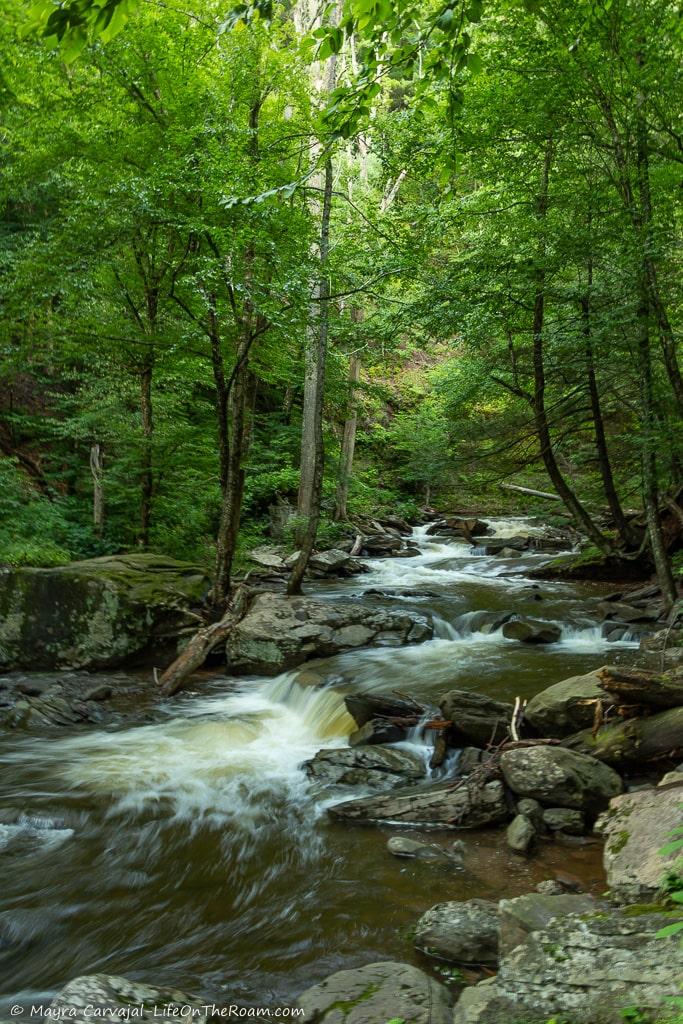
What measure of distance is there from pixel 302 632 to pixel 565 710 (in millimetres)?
4765

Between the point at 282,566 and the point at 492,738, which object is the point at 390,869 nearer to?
the point at 492,738

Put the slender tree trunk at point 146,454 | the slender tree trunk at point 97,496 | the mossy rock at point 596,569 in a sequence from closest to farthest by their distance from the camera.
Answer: the slender tree trunk at point 146,454 → the slender tree trunk at point 97,496 → the mossy rock at point 596,569

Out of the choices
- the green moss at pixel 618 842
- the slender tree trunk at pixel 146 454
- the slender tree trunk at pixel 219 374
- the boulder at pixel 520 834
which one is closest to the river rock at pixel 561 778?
the boulder at pixel 520 834

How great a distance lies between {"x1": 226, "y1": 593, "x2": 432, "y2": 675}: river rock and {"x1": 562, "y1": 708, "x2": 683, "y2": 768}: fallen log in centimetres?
483

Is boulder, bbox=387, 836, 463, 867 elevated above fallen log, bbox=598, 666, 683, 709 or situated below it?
below

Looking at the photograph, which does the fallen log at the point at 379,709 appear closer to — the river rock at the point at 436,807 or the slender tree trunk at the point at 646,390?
the river rock at the point at 436,807

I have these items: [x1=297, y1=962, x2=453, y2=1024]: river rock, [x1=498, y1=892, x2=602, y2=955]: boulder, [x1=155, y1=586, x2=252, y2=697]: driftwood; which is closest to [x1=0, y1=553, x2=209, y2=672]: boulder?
[x1=155, y1=586, x2=252, y2=697]: driftwood

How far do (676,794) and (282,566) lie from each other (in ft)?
38.8

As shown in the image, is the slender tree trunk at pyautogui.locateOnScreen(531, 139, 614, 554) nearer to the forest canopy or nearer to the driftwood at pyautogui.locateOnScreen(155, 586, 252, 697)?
the forest canopy

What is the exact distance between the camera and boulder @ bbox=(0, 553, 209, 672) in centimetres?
890

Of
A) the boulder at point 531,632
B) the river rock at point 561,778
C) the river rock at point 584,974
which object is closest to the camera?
the river rock at point 584,974

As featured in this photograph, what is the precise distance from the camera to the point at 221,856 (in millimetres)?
4938

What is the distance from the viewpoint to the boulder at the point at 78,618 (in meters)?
8.90

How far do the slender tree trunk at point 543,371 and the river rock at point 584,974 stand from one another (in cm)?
906
